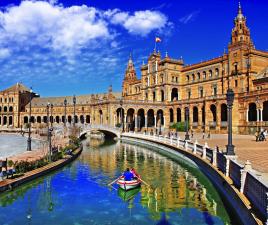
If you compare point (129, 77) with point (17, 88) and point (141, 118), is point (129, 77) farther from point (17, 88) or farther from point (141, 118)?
point (17, 88)

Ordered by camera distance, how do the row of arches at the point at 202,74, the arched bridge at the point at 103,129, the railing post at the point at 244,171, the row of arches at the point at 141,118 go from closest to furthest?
the railing post at the point at 244,171, the arched bridge at the point at 103,129, the row of arches at the point at 202,74, the row of arches at the point at 141,118

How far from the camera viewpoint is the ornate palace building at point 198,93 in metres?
55.4

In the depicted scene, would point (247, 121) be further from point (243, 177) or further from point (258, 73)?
point (243, 177)

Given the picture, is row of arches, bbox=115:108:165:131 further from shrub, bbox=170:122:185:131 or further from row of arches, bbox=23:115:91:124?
row of arches, bbox=23:115:91:124

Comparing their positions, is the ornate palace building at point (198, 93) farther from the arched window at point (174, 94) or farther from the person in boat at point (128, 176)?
the person in boat at point (128, 176)

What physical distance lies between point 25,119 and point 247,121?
94248 millimetres

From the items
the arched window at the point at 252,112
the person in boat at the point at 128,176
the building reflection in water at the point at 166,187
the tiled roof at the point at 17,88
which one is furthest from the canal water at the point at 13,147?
the tiled roof at the point at 17,88

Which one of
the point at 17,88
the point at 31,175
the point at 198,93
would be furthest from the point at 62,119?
the point at 31,175

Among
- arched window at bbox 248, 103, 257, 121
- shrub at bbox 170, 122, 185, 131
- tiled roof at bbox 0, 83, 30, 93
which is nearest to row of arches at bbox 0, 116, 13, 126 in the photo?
→ tiled roof at bbox 0, 83, 30, 93

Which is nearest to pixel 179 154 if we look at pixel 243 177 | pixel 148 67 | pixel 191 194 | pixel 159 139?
pixel 159 139

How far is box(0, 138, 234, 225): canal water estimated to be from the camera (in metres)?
13.0

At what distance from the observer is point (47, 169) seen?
21.8m

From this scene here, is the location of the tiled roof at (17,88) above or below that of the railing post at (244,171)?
above

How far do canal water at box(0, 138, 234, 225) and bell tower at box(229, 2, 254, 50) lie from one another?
4395 centimetres
